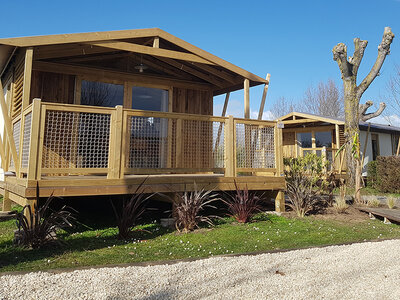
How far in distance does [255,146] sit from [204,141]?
43.4 inches

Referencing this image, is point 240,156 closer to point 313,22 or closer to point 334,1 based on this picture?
point 334,1

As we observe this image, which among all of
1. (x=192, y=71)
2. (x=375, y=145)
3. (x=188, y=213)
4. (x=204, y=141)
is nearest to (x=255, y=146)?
(x=204, y=141)

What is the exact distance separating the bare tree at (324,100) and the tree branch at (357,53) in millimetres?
23095

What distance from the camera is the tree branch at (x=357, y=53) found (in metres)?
13.2

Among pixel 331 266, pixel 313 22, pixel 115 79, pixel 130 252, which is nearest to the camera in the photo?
pixel 331 266

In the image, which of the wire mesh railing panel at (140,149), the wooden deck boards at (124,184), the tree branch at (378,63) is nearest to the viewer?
the wooden deck boards at (124,184)

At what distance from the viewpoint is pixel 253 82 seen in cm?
833

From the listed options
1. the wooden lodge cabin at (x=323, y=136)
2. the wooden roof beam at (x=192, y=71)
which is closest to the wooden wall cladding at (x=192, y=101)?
the wooden roof beam at (x=192, y=71)

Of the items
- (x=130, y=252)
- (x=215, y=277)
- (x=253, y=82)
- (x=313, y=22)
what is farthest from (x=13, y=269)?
(x=313, y=22)

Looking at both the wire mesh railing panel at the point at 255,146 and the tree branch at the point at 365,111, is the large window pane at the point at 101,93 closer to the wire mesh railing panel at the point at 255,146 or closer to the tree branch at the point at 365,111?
the wire mesh railing panel at the point at 255,146

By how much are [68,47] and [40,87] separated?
149cm

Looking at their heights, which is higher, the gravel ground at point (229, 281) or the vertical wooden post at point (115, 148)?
the vertical wooden post at point (115, 148)

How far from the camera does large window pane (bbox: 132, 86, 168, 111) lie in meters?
8.28

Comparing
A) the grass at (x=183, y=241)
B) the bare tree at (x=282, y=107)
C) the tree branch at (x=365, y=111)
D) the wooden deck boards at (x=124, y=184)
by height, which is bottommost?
the grass at (x=183, y=241)
